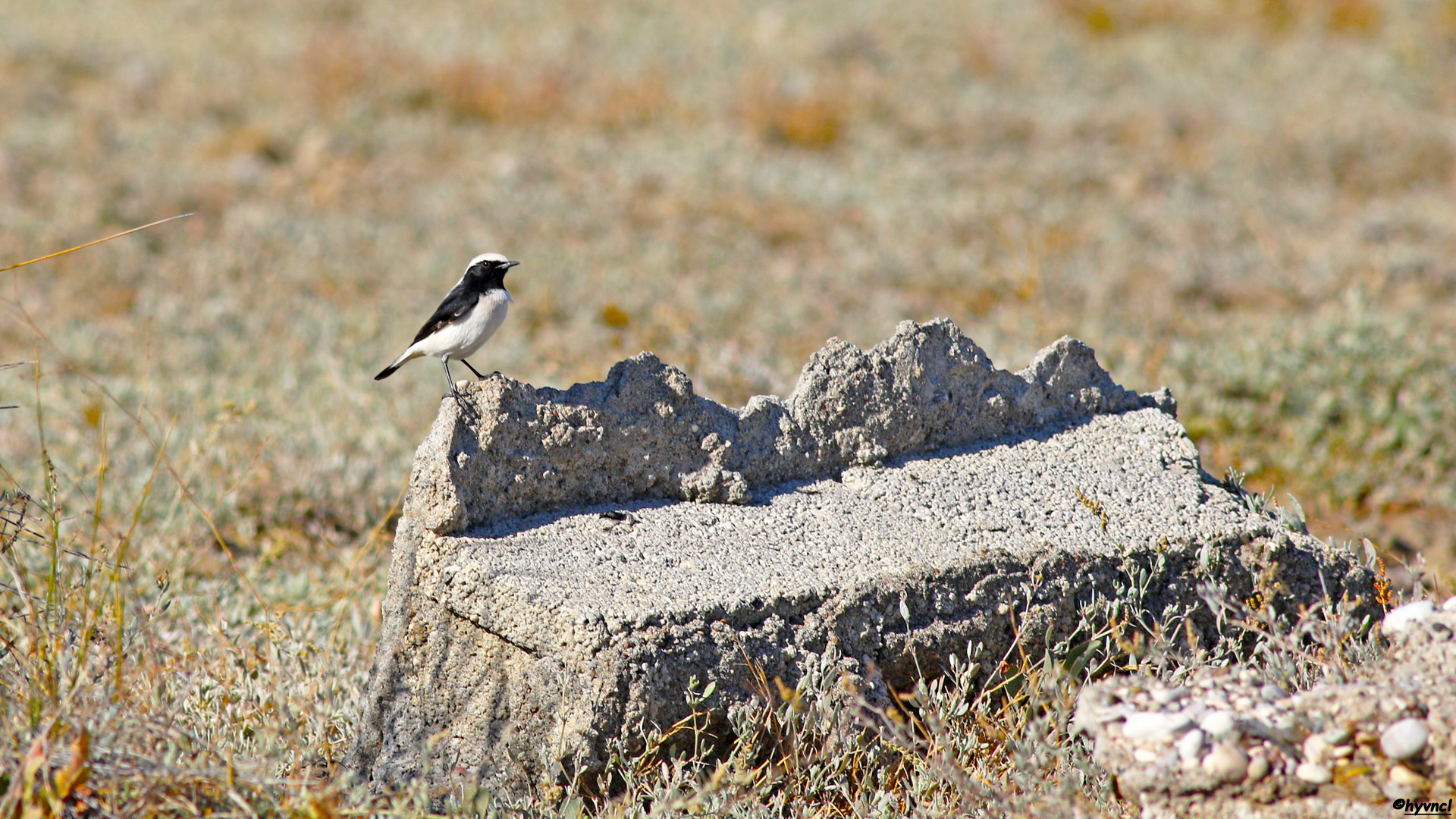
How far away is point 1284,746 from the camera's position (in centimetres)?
221

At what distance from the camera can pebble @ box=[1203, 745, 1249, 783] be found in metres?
2.17

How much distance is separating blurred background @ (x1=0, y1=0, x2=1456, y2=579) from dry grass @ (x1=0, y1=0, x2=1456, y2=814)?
0.12 feet

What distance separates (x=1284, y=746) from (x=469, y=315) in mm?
2189

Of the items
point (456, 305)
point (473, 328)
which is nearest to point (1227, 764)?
point (473, 328)

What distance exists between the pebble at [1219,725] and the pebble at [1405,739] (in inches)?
10.3

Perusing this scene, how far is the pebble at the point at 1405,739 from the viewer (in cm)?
211

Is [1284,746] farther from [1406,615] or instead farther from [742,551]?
[742,551]

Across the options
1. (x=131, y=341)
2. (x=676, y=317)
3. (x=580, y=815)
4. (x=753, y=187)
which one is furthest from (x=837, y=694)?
(x=753, y=187)

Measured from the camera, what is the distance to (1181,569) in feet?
10.0

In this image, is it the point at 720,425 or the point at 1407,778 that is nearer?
the point at 1407,778

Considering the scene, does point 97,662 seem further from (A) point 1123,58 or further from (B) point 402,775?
(A) point 1123,58

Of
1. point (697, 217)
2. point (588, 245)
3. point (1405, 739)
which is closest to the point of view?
point (1405, 739)

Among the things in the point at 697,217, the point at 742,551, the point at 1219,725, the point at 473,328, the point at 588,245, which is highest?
the point at 697,217

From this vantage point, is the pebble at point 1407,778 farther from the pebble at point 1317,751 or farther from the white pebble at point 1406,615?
the white pebble at point 1406,615
